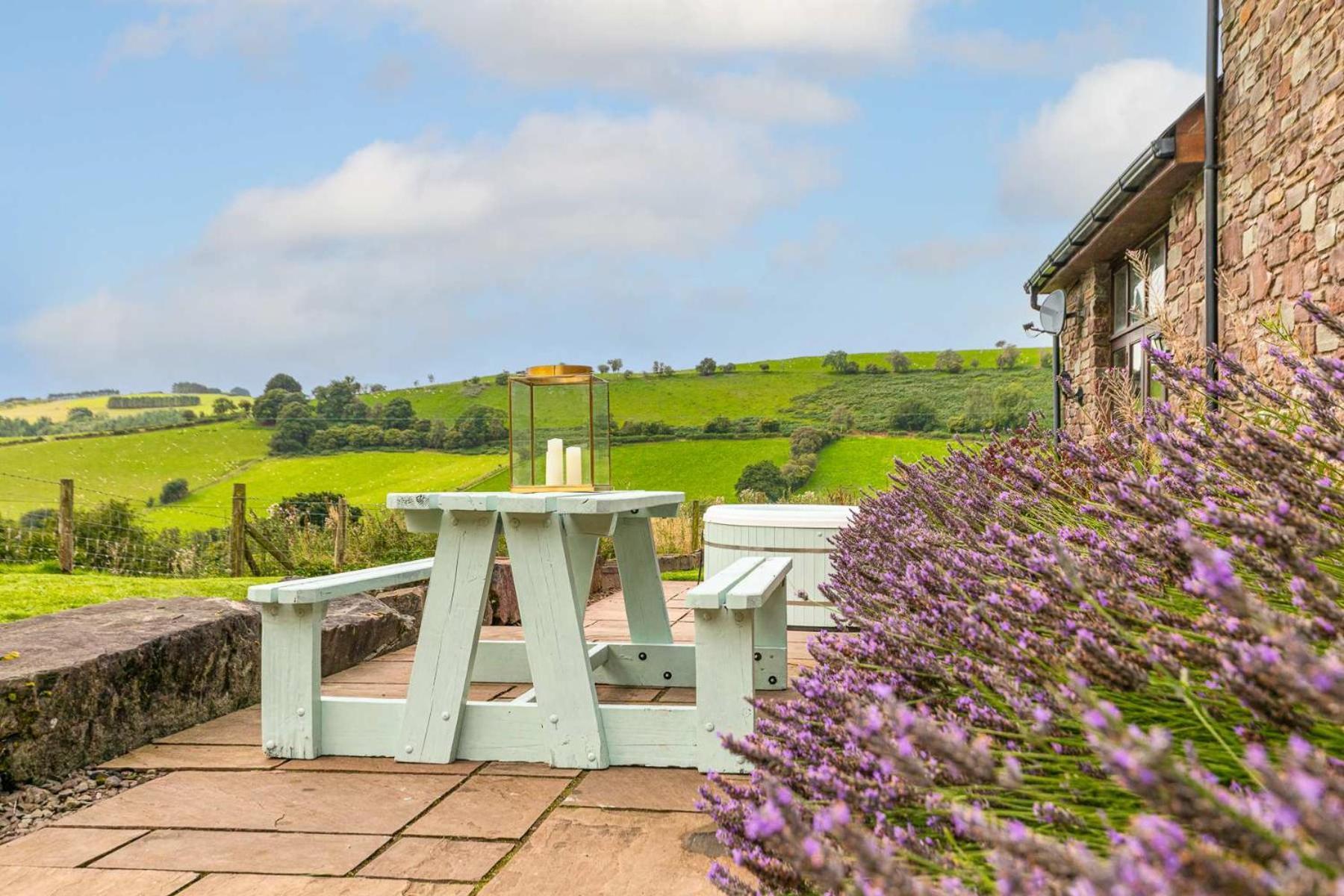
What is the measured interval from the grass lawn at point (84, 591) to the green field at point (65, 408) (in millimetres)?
33165

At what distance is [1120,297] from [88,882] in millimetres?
9162

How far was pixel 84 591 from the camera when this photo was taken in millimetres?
4480

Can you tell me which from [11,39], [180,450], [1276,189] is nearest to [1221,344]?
[1276,189]

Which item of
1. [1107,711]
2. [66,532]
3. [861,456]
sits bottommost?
[861,456]

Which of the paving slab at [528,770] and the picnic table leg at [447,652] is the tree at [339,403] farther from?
the paving slab at [528,770]

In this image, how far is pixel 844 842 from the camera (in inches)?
23.8

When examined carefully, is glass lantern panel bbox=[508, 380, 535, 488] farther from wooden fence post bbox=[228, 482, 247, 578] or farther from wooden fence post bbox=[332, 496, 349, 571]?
wooden fence post bbox=[228, 482, 247, 578]

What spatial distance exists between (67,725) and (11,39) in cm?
2463

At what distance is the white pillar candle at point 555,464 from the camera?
3629 millimetres

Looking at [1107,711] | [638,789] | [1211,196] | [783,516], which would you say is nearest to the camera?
[1107,711]

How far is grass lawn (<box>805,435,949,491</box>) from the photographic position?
29.1 meters

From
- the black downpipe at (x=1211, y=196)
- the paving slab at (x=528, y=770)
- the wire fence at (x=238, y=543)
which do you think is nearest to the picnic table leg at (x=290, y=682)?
the paving slab at (x=528, y=770)

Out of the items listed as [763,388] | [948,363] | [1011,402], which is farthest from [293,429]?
[948,363]

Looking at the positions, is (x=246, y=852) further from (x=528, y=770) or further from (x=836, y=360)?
(x=836, y=360)
